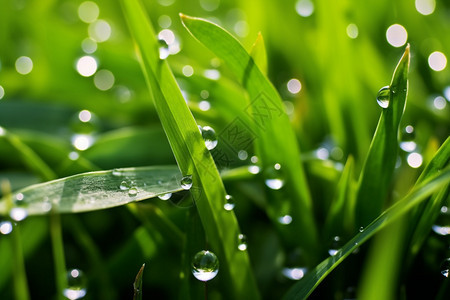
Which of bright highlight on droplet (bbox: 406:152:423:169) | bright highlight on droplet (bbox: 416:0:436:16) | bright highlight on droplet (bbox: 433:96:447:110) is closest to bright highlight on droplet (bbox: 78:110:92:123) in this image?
bright highlight on droplet (bbox: 406:152:423:169)

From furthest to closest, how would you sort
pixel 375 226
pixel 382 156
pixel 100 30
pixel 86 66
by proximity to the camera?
1. pixel 100 30
2. pixel 86 66
3. pixel 382 156
4. pixel 375 226

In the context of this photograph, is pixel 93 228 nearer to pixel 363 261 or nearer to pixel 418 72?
pixel 363 261

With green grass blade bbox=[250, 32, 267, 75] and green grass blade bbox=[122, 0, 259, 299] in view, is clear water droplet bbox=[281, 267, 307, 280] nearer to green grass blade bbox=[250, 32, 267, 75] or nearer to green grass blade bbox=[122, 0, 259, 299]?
green grass blade bbox=[122, 0, 259, 299]

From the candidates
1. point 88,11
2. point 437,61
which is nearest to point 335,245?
point 437,61

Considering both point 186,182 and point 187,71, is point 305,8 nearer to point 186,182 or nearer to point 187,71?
point 187,71

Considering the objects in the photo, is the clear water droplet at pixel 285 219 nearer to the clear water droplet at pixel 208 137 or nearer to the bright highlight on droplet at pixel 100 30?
the clear water droplet at pixel 208 137

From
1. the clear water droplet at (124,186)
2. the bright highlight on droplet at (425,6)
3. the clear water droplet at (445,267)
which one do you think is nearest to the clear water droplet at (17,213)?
the clear water droplet at (124,186)

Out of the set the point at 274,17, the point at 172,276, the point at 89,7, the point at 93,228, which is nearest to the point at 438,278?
the point at 172,276
